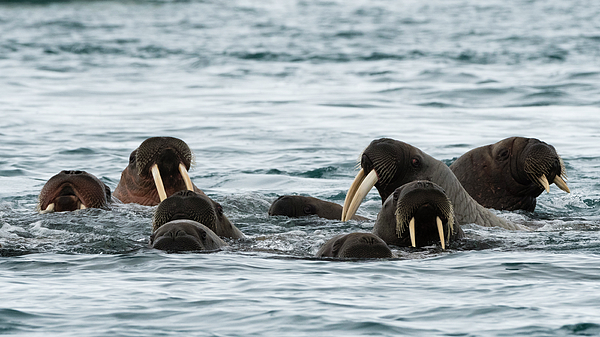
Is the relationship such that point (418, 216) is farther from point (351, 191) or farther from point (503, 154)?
point (503, 154)

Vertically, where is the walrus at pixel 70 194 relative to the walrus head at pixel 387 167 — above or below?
below

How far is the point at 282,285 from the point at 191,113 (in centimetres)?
1479

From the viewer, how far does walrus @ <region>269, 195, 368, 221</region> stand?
920 centimetres

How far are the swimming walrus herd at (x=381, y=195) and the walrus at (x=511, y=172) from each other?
1cm

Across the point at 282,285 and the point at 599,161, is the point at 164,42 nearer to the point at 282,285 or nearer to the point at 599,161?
the point at 599,161

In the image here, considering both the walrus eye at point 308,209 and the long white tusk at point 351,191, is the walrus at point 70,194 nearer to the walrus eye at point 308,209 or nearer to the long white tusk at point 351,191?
the walrus eye at point 308,209

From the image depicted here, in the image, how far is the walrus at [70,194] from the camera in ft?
30.4

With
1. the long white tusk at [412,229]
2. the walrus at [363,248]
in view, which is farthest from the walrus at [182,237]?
the long white tusk at [412,229]

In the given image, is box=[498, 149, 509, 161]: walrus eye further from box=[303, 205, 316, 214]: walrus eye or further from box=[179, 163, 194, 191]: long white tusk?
box=[179, 163, 194, 191]: long white tusk

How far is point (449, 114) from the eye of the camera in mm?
20688

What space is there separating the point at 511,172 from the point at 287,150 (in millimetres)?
7038

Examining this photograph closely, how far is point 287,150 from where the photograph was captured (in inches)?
642

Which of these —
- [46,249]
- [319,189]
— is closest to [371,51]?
[319,189]

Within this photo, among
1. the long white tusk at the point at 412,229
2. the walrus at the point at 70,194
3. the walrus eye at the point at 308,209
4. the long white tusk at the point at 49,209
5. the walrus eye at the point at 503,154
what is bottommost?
the walrus eye at the point at 308,209
